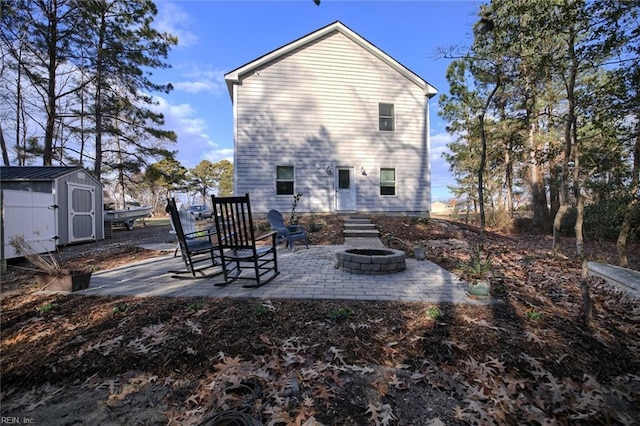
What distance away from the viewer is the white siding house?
36.3ft

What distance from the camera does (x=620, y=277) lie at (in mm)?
3824

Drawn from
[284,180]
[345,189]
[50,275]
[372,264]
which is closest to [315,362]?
[372,264]

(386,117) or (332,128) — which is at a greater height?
(386,117)

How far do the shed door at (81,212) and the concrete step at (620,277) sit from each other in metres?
12.6

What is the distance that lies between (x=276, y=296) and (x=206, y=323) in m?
0.95

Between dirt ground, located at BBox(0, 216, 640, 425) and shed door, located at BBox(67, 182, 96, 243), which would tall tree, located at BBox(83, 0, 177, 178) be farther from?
dirt ground, located at BBox(0, 216, 640, 425)

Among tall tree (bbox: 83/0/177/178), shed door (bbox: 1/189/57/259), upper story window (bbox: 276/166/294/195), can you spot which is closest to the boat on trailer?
tall tree (bbox: 83/0/177/178)

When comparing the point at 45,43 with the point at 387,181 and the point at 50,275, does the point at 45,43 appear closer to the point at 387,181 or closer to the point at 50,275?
the point at 50,275

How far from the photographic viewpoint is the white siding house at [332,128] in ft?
36.3

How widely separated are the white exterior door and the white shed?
8.89 meters

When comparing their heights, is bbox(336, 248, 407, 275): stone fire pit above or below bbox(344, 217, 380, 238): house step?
below

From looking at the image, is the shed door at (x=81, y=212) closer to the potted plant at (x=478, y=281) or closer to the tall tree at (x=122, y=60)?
the tall tree at (x=122, y=60)

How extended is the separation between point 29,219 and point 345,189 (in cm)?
960

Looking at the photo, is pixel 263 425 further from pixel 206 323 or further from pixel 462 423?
pixel 206 323
